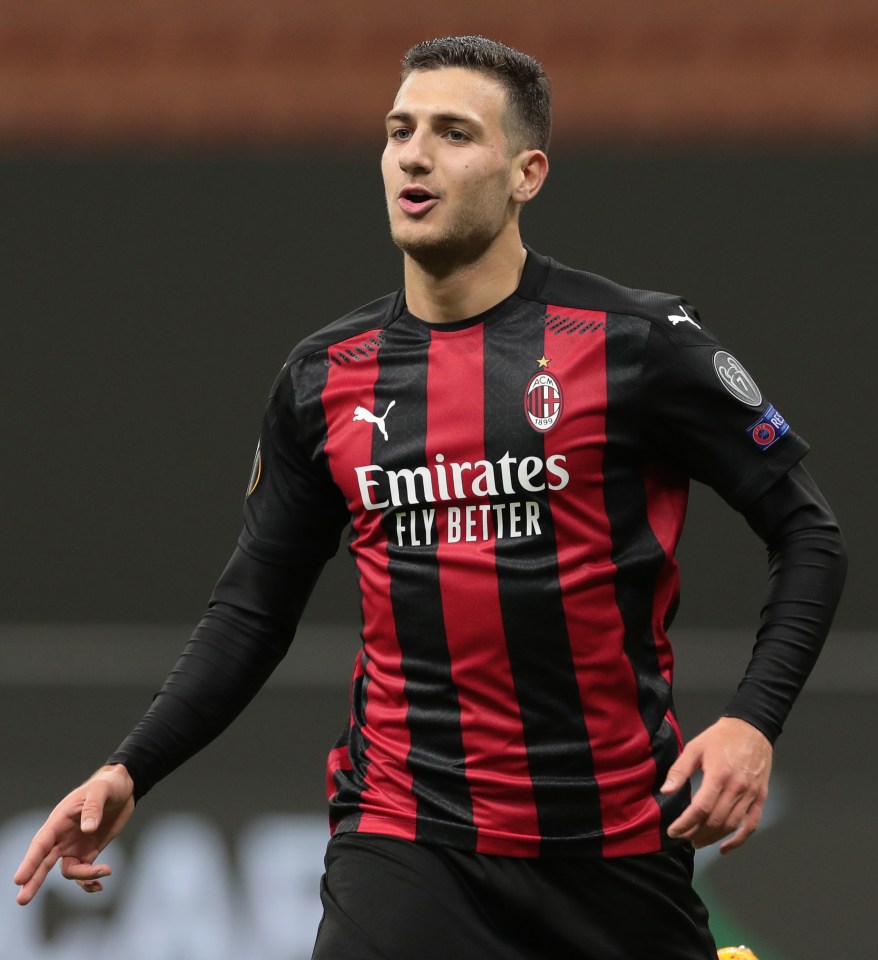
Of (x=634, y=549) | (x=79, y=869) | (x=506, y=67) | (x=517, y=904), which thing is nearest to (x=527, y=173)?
(x=506, y=67)

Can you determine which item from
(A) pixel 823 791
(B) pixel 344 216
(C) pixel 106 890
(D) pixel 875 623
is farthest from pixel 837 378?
(C) pixel 106 890

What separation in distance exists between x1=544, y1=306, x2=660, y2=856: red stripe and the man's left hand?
26cm

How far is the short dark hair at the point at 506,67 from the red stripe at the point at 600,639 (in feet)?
1.73

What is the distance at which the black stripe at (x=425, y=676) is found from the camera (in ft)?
9.04

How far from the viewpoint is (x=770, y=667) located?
2.64m

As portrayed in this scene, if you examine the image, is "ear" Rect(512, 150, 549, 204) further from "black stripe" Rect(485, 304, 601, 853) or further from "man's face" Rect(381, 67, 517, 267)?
"black stripe" Rect(485, 304, 601, 853)

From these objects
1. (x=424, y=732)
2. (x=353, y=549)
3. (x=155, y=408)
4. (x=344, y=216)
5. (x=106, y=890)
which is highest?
(x=344, y=216)

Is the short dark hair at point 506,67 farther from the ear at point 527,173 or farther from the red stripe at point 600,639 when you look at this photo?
the red stripe at point 600,639

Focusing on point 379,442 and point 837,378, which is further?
point 837,378

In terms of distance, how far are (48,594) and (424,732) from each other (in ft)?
18.6

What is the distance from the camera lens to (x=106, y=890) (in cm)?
454

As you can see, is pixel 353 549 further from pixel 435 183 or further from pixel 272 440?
pixel 435 183

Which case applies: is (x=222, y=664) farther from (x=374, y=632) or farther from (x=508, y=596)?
(x=508, y=596)

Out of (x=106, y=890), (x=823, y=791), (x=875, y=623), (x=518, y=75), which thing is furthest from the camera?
(x=875, y=623)
